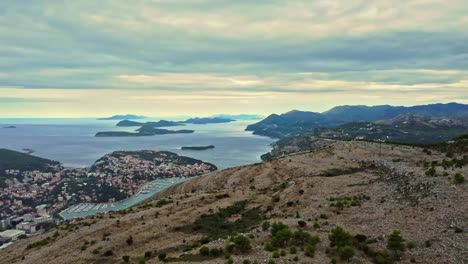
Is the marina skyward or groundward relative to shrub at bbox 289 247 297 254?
groundward

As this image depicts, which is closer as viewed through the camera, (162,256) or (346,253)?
(346,253)

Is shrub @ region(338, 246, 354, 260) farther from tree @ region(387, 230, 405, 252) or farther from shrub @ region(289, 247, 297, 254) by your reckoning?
tree @ region(387, 230, 405, 252)

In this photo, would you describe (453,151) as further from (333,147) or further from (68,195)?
(68,195)

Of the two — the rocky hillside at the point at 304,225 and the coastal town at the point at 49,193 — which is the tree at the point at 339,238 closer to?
the rocky hillside at the point at 304,225

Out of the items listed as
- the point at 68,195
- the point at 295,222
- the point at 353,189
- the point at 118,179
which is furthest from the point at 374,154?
the point at 118,179

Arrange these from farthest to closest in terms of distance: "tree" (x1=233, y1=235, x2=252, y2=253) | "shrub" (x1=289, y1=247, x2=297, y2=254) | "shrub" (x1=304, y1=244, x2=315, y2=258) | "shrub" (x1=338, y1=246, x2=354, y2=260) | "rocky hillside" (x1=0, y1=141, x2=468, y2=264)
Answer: "tree" (x1=233, y1=235, x2=252, y2=253)
"rocky hillside" (x1=0, y1=141, x2=468, y2=264)
"shrub" (x1=289, y1=247, x2=297, y2=254)
"shrub" (x1=304, y1=244, x2=315, y2=258)
"shrub" (x1=338, y1=246, x2=354, y2=260)

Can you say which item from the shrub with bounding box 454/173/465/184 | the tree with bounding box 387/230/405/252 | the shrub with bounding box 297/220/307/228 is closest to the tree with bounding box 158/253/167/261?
the shrub with bounding box 297/220/307/228

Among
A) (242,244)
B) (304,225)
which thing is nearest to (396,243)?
(304,225)

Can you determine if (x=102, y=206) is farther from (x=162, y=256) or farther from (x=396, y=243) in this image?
(x=396, y=243)
